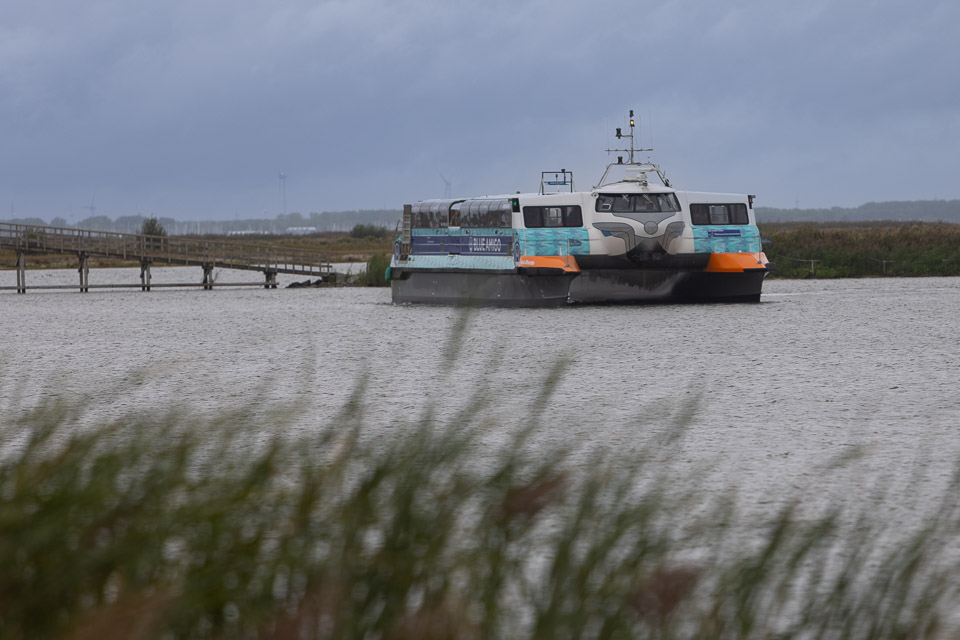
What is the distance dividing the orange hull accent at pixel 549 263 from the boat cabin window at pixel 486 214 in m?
0.76

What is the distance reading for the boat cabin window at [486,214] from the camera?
26938 mm

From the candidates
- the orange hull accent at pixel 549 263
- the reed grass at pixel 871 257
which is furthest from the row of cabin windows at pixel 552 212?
the reed grass at pixel 871 257

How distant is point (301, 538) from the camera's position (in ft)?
9.91

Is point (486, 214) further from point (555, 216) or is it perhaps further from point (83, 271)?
point (83, 271)

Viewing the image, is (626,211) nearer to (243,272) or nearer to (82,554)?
(82,554)

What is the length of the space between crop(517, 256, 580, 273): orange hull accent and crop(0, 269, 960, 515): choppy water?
0.88m

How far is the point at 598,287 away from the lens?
91.1 feet

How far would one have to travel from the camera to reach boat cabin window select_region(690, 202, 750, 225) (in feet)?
92.8

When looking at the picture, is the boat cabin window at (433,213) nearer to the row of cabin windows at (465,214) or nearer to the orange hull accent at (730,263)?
the row of cabin windows at (465,214)

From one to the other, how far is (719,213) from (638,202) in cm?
196

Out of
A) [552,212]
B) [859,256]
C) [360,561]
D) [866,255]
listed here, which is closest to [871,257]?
[866,255]

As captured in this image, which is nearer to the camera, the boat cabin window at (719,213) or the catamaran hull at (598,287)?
the catamaran hull at (598,287)

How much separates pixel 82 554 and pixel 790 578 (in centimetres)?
147

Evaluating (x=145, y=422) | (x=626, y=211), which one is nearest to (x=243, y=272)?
(x=626, y=211)
